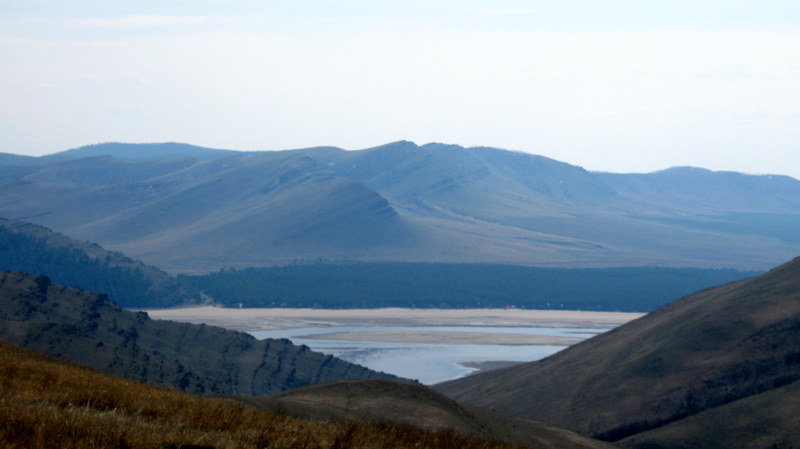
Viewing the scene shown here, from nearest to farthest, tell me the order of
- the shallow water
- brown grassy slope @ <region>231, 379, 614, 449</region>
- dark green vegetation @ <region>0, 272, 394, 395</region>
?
brown grassy slope @ <region>231, 379, 614, 449</region>, dark green vegetation @ <region>0, 272, 394, 395</region>, the shallow water

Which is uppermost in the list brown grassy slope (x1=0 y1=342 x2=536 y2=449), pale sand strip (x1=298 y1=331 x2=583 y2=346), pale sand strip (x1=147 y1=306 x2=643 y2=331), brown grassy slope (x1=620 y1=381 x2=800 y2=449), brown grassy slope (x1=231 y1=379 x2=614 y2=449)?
brown grassy slope (x1=0 y1=342 x2=536 y2=449)

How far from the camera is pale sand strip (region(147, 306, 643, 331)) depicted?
492ft

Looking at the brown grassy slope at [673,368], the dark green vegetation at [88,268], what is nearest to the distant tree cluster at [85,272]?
the dark green vegetation at [88,268]

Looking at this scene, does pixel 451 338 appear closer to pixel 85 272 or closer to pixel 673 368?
pixel 673 368

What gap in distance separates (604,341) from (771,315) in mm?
14945

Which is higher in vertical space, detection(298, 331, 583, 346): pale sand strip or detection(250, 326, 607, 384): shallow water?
detection(298, 331, 583, 346): pale sand strip

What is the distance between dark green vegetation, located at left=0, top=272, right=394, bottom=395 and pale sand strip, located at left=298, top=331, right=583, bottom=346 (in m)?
47.6

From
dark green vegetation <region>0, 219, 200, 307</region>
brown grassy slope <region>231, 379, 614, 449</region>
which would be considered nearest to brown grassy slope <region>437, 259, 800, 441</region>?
brown grassy slope <region>231, 379, 614, 449</region>

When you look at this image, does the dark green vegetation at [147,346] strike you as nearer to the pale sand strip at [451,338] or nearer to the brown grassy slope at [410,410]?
the brown grassy slope at [410,410]

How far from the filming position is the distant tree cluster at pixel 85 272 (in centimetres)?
17175

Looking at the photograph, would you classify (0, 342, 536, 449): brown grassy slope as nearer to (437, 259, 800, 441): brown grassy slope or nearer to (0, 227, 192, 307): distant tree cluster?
(437, 259, 800, 441): brown grassy slope

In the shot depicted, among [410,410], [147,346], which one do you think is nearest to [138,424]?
[410,410]

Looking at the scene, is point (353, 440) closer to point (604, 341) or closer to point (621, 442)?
point (621, 442)

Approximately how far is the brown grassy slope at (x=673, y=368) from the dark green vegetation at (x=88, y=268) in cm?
11727
